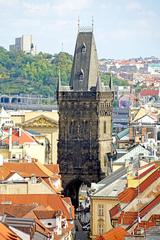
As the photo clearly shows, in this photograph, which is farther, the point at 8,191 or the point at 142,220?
the point at 8,191

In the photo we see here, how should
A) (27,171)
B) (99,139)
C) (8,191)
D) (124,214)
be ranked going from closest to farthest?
(124,214) < (8,191) < (27,171) < (99,139)

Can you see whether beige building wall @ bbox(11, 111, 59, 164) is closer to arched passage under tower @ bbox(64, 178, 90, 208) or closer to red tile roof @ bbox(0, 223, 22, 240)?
arched passage under tower @ bbox(64, 178, 90, 208)

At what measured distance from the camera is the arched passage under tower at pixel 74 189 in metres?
92.0

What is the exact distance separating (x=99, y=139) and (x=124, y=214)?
41147 mm

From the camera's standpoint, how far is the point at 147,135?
111m

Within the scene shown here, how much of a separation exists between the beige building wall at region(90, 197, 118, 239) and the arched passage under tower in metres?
23.1

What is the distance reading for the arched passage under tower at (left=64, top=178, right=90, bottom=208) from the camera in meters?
92.0

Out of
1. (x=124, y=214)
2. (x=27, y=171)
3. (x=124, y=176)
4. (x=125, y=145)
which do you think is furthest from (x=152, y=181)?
(x=125, y=145)

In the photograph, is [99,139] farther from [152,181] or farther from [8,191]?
[152,181]

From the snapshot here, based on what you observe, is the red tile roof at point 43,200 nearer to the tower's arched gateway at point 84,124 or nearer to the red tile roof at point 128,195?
the red tile roof at point 128,195

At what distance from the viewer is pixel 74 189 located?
93188 millimetres

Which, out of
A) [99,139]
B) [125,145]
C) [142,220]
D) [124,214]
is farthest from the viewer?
[125,145]

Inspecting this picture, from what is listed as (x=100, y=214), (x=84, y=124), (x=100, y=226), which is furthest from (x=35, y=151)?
(x=100, y=226)

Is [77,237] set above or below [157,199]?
below
